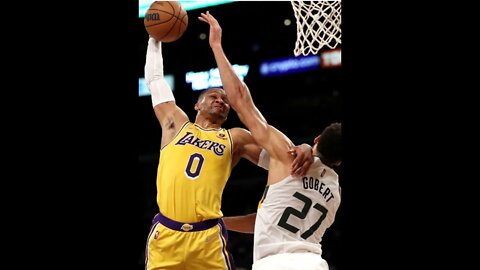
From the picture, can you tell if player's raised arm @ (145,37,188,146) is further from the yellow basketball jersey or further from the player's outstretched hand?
the player's outstretched hand

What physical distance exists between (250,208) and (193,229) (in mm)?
7773

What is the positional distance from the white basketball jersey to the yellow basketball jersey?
0.55 meters

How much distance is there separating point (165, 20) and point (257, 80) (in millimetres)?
8013

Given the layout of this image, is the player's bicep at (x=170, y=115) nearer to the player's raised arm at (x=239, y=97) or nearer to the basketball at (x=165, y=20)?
the basketball at (x=165, y=20)

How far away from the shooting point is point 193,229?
4.29 meters

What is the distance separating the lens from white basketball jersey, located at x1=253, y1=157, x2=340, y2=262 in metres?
3.77

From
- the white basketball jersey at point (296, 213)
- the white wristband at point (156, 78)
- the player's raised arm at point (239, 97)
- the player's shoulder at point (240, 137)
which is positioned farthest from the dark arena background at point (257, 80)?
the white basketball jersey at point (296, 213)

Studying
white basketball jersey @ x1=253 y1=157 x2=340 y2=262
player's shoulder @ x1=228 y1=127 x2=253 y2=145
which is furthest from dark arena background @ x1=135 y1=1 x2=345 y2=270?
white basketball jersey @ x1=253 y1=157 x2=340 y2=262

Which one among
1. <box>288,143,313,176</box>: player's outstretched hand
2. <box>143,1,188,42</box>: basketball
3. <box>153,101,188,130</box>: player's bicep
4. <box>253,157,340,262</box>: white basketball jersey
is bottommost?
<box>253,157,340,262</box>: white basketball jersey

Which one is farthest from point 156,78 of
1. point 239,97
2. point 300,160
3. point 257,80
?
point 257,80

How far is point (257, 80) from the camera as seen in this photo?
12453mm

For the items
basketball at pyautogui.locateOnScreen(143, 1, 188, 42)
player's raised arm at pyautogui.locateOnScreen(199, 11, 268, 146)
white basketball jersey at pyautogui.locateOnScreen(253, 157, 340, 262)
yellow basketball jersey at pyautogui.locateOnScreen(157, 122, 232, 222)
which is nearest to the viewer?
white basketball jersey at pyautogui.locateOnScreen(253, 157, 340, 262)
